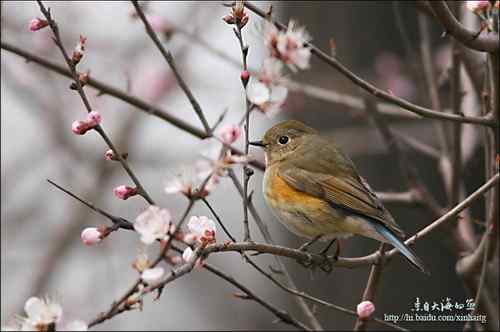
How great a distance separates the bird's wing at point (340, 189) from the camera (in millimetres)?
2951

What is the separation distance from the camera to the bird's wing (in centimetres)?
295

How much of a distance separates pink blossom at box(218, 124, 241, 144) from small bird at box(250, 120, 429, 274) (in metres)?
0.90

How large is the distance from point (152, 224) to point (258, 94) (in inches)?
26.0

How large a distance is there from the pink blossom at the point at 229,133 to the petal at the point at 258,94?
0.50ft

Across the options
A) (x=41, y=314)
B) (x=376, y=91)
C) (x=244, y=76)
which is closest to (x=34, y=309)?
(x=41, y=314)

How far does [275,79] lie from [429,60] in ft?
5.44

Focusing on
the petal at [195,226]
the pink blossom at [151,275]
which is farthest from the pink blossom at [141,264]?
the petal at [195,226]

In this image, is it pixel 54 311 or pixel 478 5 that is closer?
pixel 54 311

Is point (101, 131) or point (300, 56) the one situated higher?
point (300, 56)

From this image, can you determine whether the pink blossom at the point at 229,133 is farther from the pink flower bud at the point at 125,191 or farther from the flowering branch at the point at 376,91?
the flowering branch at the point at 376,91

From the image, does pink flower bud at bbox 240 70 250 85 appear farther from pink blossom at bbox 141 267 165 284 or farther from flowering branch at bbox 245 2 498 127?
pink blossom at bbox 141 267 165 284

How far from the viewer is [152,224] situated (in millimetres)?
1657

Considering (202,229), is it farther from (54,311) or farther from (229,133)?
(54,311)

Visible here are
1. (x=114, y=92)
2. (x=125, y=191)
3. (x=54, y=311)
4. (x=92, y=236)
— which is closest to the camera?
(x=54, y=311)
